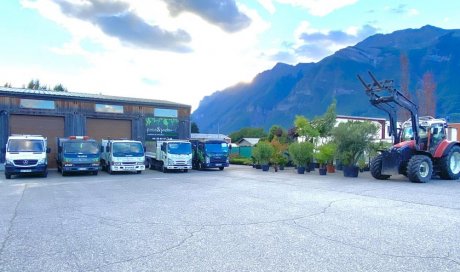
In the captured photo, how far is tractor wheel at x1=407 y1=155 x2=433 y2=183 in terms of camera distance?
1511 centimetres

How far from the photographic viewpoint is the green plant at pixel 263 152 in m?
24.6

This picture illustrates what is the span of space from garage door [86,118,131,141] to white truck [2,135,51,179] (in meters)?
9.50

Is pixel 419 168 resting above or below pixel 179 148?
below

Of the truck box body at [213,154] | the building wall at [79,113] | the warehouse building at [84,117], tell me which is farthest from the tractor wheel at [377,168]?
the building wall at [79,113]

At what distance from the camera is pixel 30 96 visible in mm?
26547

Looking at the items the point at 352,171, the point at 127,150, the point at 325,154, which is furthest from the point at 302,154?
the point at 127,150

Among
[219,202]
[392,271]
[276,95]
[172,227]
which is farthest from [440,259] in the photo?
[276,95]

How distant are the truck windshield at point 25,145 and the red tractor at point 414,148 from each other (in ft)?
57.1

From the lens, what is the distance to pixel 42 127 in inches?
1074

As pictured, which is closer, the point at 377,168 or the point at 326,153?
the point at 377,168

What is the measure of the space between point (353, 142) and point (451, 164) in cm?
454

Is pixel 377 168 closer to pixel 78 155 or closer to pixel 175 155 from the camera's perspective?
pixel 175 155

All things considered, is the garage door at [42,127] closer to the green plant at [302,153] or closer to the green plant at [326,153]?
the green plant at [302,153]

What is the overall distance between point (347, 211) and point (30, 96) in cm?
2546
